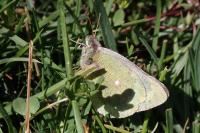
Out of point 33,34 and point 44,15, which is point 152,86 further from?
point 44,15

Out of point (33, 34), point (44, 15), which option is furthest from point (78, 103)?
point (44, 15)

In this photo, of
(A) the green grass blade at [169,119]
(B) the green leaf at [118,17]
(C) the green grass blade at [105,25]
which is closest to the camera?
(A) the green grass blade at [169,119]

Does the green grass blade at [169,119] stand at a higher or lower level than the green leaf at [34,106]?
lower

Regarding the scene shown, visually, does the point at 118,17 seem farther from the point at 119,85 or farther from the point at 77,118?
the point at 77,118

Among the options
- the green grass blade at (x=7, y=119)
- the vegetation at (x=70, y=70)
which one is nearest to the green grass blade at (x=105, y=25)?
the vegetation at (x=70, y=70)

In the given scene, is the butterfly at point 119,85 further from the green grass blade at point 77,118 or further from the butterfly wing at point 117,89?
the green grass blade at point 77,118

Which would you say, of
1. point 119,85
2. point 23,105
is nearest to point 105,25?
point 119,85

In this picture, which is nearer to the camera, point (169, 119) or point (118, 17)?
point (169, 119)
